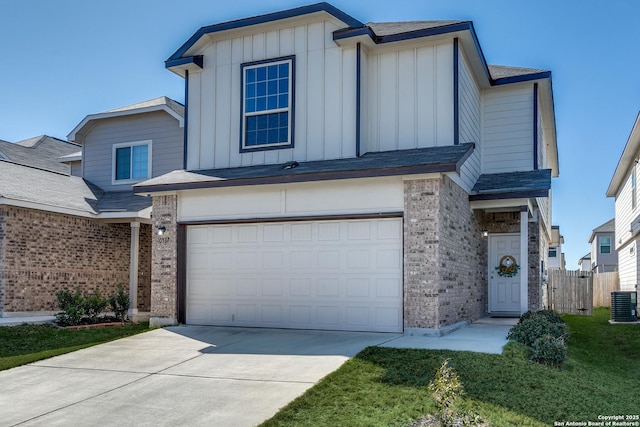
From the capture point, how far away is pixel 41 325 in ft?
49.1

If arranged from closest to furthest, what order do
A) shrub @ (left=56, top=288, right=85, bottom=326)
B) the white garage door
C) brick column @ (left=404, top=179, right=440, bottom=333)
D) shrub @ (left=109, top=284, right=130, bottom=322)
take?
brick column @ (left=404, top=179, right=440, bottom=333) < the white garage door < shrub @ (left=56, top=288, right=85, bottom=326) < shrub @ (left=109, top=284, right=130, bottom=322)

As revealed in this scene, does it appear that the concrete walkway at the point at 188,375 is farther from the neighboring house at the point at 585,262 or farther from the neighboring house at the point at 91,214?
the neighboring house at the point at 585,262

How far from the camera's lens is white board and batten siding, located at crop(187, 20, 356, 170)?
44.3ft

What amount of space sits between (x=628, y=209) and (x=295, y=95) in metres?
16.2

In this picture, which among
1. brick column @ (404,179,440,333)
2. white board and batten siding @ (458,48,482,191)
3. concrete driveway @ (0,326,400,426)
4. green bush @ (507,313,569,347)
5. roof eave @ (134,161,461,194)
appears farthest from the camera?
white board and batten siding @ (458,48,482,191)

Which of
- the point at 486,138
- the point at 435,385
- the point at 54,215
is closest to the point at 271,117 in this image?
the point at 486,138

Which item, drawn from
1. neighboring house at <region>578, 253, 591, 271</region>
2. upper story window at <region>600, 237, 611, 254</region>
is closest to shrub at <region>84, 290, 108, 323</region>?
upper story window at <region>600, 237, 611, 254</region>

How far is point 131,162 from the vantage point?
20422 millimetres

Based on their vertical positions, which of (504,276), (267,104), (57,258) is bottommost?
(504,276)

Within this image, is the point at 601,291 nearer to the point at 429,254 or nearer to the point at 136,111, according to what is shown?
the point at 429,254

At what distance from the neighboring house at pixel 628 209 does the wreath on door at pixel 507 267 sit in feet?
19.1

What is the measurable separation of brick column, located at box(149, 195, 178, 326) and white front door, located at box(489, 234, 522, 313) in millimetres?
8658

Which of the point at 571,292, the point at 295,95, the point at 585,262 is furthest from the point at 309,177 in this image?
the point at 585,262

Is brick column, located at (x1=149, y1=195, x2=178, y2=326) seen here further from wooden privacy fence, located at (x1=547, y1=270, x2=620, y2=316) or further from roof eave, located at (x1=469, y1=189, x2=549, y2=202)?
wooden privacy fence, located at (x1=547, y1=270, x2=620, y2=316)
